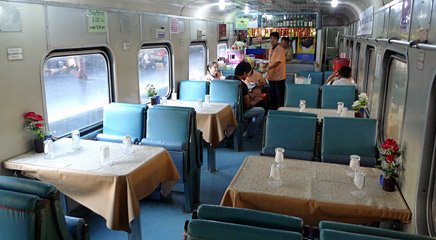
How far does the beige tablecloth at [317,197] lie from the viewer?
2.35 m

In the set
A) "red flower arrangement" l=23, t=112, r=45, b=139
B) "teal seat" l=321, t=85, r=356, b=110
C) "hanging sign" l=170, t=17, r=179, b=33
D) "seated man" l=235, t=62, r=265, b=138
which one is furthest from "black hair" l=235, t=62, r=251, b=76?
"red flower arrangement" l=23, t=112, r=45, b=139

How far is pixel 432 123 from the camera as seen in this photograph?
207 cm

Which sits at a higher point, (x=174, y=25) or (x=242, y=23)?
(x=242, y=23)

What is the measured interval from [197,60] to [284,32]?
3.43m

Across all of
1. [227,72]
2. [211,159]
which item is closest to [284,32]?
[227,72]

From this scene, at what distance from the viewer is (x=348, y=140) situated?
3434 mm

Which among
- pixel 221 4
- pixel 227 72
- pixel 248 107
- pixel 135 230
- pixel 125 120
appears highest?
pixel 221 4

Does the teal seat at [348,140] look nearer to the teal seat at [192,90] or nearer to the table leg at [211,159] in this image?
the table leg at [211,159]

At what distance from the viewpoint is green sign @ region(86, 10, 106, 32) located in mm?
4089

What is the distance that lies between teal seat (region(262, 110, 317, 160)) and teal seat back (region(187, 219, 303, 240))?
206 cm

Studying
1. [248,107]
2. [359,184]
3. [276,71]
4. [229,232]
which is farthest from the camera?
[276,71]

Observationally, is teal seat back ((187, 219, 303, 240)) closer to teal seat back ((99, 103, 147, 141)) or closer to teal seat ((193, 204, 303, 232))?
teal seat ((193, 204, 303, 232))

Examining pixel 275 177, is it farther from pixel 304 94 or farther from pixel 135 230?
pixel 304 94

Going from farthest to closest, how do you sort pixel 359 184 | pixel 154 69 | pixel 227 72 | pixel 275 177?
pixel 227 72 → pixel 154 69 → pixel 275 177 → pixel 359 184
